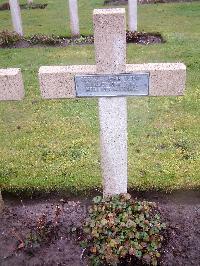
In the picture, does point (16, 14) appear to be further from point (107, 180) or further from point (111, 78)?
point (111, 78)

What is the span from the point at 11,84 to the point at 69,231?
4.94ft

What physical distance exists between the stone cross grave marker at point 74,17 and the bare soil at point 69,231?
6.74 m

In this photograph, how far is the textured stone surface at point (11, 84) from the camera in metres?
3.65

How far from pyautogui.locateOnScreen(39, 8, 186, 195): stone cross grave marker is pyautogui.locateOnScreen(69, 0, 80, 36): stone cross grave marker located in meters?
7.14

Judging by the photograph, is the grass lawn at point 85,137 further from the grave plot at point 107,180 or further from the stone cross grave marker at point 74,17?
the stone cross grave marker at point 74,17

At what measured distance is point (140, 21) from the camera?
12.4 m

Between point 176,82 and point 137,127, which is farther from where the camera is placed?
point 137,127

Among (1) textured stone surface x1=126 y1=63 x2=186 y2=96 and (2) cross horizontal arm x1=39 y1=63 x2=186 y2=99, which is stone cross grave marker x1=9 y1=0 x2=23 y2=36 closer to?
(2) cross horizontal arm x1=39 y1=63 x2=186 y2=99

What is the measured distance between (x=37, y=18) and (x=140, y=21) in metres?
3.33

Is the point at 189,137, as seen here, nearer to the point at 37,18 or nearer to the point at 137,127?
the point at 137,127

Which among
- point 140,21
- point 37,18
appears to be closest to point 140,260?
point 140,21

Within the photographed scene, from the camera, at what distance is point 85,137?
6066 millimetres

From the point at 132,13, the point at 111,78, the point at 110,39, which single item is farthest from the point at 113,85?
the point at 132,13

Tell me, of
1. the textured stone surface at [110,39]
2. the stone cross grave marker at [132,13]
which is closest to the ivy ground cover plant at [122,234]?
the textured stone surface at [110,39]
